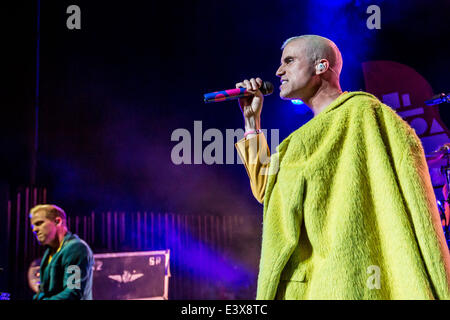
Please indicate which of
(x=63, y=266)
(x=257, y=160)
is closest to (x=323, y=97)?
(x=257, y=160)

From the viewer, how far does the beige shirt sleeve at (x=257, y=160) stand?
138 cm

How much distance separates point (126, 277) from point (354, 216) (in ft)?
18.2

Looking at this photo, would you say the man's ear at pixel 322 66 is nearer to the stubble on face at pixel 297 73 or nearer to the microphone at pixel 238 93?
the stubble on face at pixel 297 73

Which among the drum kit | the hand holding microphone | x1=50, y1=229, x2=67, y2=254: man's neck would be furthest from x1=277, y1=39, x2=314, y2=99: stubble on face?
x1=50, y1=229, x2=67, y2=254: man's neck

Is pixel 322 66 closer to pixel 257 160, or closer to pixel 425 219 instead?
pixel 257 160

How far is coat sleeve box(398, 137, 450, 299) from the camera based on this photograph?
0.90 meters

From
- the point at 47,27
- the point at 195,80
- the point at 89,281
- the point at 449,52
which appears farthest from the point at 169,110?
the point at 449,52

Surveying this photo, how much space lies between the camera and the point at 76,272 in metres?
3.33

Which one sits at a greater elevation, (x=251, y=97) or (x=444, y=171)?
(x=251, y=97)

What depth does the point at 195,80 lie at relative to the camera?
546 cm

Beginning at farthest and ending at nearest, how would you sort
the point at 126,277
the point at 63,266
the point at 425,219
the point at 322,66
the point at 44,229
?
the point at 126,277, the point at 44,229, the point at 63,266, the point at 322,66, the point at 425,219

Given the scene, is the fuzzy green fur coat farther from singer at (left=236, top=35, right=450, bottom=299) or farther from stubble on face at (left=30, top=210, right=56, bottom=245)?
stubble on face at (left=30, top=210, right=56, bottom=245)
